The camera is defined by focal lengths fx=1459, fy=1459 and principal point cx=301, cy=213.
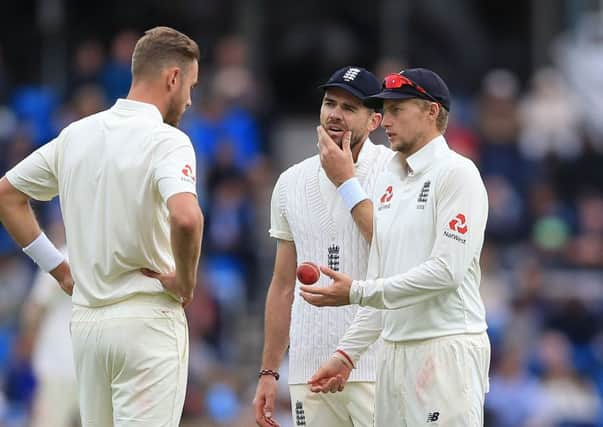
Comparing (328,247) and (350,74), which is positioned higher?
(350,74)

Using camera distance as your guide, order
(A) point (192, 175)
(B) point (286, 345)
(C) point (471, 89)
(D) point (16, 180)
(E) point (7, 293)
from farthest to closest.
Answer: (C) point (471, 89) → (E) point (7, 293) → (B) point (286, 345) → (D) point (16, 180) → (A) point (192, 175)

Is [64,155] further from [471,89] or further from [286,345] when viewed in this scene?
[471,89]

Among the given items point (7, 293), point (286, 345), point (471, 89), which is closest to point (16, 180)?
point (286, 345)

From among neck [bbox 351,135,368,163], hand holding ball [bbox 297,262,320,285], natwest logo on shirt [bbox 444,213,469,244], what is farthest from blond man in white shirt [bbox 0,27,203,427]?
natwest logo on shirt [bbox 444,213,469,244]

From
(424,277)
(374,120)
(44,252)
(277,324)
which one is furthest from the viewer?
(277,324)

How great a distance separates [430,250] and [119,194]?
1438 mm

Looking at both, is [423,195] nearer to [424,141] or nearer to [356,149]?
[424,141]

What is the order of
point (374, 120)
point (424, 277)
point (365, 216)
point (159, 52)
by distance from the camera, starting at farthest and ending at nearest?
point (374, 120) → point (365, 216) → point (159, 52) → point (424, 277)

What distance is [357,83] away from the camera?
23.7 feet

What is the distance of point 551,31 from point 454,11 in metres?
1.41

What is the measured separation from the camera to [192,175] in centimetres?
659

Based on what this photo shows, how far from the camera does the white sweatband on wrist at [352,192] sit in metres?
7.09

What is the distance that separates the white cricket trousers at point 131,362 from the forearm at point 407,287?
89 cm

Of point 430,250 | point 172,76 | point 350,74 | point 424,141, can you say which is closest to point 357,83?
point 350,74
